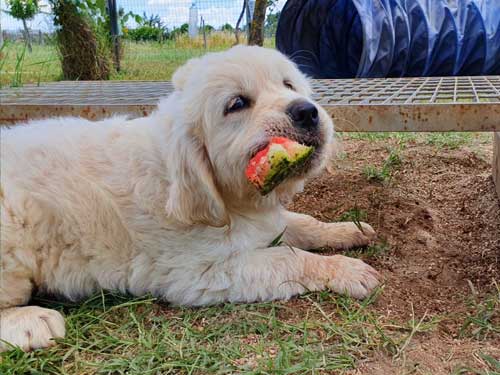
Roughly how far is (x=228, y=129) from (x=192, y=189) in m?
0.30

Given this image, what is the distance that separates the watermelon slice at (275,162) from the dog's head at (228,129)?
0.20 feet

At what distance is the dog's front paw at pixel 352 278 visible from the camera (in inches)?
93.9

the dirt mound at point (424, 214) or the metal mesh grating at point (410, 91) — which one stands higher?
the metal mesh grating at point (410, 91)

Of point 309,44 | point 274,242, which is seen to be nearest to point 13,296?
point 274,242

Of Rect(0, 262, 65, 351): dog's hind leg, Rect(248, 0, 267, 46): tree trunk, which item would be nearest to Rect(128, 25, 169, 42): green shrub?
Rect(248, 0, 267, 46): tree trunk

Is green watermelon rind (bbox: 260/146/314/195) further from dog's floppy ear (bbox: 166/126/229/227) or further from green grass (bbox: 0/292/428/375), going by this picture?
green grass (bbox: 0/292/428/375)

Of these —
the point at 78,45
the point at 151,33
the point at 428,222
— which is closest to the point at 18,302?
the point at 428,222

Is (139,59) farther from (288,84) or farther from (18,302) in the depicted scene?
(18,302)

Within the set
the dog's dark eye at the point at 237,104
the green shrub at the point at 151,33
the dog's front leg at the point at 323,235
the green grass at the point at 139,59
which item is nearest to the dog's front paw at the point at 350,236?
the dog's front leg at the point at 323,235

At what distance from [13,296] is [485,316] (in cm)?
198

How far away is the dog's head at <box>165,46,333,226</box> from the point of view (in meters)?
2.25

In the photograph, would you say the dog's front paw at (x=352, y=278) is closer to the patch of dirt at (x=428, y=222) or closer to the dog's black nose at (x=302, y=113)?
the patch of dirt at (x=428, y=222)

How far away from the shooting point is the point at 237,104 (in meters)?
2.35

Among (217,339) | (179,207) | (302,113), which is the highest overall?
(302,113)
